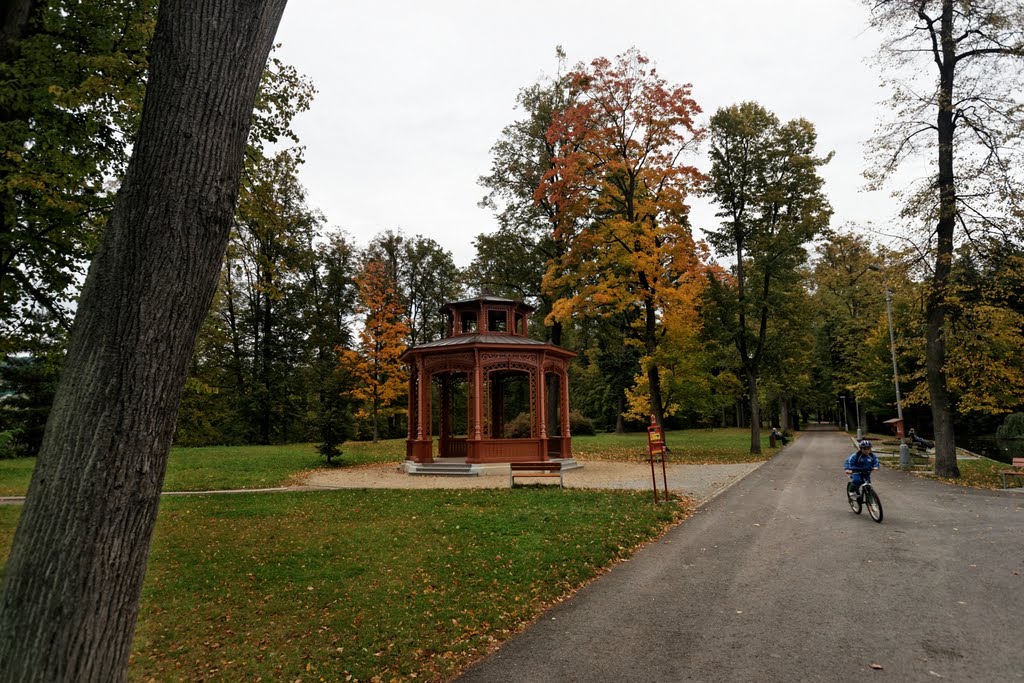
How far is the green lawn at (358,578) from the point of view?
461 centimetres

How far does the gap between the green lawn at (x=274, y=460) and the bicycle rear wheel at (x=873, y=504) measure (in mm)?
10896

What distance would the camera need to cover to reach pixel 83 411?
7.48 ft

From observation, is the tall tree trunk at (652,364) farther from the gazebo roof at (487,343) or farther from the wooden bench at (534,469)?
the wooden bench at (534,469)

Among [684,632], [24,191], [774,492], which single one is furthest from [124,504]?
[774,492]

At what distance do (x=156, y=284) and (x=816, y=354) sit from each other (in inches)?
2293

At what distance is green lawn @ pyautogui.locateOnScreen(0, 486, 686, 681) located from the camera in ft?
15.1

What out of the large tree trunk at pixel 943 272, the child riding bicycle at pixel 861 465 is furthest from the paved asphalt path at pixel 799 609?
the large tree trunk at pixel 943 272

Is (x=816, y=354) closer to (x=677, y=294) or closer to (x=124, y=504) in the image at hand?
(x=677, y=294)

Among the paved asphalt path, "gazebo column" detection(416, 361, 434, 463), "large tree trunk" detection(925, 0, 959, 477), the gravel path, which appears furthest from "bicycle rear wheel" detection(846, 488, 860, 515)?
"gazebo column" detection(416, 361, 434, 463)

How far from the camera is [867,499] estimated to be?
9.76 meters

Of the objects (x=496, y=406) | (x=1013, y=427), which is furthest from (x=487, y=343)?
(x=1013, y=427)

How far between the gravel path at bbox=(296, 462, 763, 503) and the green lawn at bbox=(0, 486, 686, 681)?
288 centimetres

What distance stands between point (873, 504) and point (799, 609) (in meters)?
5.34

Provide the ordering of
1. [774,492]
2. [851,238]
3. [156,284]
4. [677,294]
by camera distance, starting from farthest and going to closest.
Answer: [677,294] < [851,238] < [774,492] < [156,284]
